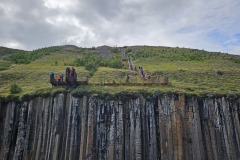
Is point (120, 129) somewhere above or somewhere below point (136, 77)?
below

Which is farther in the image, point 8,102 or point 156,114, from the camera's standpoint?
point 8,102

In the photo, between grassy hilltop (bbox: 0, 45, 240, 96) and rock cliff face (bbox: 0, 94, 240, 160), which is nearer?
rock cliff face (bbox: 0, 94, 240, 160)

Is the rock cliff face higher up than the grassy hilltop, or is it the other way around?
the grassy hilltop

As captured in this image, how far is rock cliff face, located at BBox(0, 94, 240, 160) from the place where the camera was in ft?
77.4

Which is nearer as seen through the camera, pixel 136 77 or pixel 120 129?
pixel 120 129

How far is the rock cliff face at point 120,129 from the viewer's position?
23.6 metres

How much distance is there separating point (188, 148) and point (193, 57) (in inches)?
1548

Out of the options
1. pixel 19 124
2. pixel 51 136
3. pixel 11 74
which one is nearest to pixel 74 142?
pixel 51 136

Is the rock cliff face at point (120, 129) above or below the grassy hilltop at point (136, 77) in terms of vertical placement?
below

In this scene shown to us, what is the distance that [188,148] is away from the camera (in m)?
24.1

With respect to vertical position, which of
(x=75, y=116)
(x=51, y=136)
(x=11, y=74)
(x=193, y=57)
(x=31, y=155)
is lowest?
(x=31, y=155)

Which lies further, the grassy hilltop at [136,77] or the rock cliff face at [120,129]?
the grassy hilltop at [136,77]

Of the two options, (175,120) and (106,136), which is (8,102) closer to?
(106,136)

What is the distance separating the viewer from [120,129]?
24.0 meters
